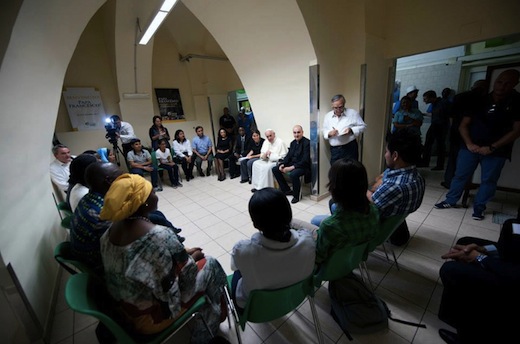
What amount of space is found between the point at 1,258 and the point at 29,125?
1.16 metres

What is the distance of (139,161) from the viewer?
4.53m

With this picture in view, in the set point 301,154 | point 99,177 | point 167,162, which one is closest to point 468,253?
point 99,177

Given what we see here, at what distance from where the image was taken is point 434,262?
2.00 metres

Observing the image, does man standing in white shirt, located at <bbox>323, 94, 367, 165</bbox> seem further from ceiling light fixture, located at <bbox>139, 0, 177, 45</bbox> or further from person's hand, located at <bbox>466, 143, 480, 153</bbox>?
ceiling light fixture, located at <bbox>139, 0, 177, 45</bbox>

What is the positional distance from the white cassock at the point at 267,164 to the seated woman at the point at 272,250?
2765mm

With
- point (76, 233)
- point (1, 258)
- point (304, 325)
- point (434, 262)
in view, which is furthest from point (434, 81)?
point (1, 258)

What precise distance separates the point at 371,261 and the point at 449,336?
0.77 meters

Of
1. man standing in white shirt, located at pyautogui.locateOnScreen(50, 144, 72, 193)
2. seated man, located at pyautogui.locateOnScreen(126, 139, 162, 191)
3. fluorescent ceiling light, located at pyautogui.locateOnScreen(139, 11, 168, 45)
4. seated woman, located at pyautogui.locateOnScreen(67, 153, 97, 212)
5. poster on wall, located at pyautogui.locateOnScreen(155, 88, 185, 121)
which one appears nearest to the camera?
seated woman, located at pyautogui.locateOnScreen(67, 153, 97, 212)

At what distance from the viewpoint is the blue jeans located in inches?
97.6

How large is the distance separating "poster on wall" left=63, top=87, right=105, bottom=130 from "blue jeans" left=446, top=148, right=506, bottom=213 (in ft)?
22.6

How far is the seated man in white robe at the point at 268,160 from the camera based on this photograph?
390cm

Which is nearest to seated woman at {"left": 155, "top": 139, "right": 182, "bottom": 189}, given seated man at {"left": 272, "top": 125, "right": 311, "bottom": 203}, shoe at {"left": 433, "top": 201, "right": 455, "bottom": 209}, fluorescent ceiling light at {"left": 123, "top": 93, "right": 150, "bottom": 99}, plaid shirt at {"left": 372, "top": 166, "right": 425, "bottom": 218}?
fluorescent ceiling light at {"left": 123, "top": 93, "right": 150, "bottom": 99}

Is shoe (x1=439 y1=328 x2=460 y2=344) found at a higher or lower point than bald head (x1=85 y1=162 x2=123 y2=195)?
lower

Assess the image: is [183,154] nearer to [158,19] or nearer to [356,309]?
[158,19]
